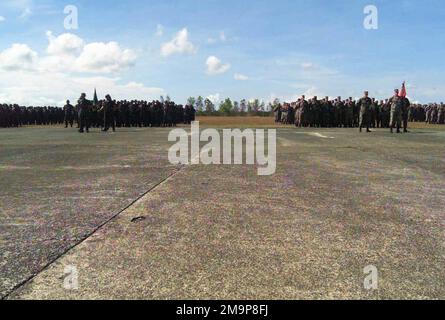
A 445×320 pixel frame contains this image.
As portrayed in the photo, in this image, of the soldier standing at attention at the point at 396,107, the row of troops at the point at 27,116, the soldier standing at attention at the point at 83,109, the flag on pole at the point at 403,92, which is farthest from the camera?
the row of troops at the point at 27,116

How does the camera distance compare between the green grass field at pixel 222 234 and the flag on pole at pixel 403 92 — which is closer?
the green grass field at pixel 222 234

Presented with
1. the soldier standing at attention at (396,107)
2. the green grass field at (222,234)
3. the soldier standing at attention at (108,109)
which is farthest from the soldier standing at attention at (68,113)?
the green grass field at (222,234)

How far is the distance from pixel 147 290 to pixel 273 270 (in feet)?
2.87

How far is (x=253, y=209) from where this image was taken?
16.7 feet

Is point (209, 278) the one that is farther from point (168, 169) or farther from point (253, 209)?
point (168, 169)

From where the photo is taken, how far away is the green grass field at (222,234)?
114 inches

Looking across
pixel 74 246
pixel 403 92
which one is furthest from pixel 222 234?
pixel 403 92

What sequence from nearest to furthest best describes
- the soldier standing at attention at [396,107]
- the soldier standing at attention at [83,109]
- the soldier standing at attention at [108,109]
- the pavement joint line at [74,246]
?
the pavement joint line at [74,246]
the soldier standing at attention at [396,107]
the soldier standing at attention at [83,109]
the soldier standing at attention at [108,109]

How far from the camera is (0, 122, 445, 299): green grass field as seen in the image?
2904mm

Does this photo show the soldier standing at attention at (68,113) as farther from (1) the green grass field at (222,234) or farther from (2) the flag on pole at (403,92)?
(1) the green grass field at (222,234)

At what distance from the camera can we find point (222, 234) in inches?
160

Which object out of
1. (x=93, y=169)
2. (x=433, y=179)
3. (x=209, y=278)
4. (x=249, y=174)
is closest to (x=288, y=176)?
(x=249, y=174)

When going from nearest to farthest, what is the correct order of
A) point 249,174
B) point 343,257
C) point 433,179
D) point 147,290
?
point 147,290, point 343,257, point 433,179, point 249,174
